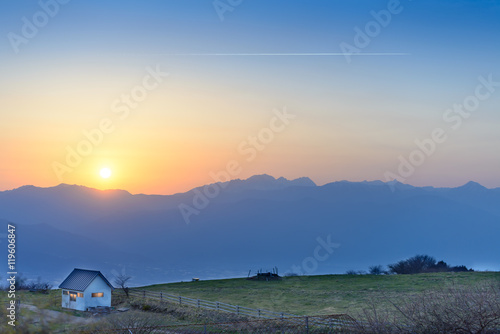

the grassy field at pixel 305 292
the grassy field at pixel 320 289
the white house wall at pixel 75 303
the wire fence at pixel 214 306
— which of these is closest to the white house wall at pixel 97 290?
the white house wall at pixel 75 303

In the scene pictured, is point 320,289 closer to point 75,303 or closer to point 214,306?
point 214,306

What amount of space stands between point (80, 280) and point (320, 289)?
25.5 m

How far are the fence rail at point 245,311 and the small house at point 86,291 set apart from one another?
134 inches

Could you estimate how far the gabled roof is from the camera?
2040 inches

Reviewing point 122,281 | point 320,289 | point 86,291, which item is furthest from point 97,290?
point 320,289

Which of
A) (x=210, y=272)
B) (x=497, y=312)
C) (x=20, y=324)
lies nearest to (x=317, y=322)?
(x=497, y=312)

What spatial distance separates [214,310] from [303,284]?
781 inches

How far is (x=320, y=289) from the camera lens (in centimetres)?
5225

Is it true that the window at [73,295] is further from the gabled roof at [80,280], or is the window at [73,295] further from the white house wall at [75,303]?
the gabled roof at [80,280]

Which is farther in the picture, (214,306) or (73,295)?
(73,295)

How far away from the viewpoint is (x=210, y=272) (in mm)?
181375

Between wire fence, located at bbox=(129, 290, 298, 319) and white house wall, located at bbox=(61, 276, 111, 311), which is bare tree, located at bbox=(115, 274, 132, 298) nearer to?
wire fence, located at bbox=(129, 290, 298, 319)

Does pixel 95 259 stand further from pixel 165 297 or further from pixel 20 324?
pixel 20 324

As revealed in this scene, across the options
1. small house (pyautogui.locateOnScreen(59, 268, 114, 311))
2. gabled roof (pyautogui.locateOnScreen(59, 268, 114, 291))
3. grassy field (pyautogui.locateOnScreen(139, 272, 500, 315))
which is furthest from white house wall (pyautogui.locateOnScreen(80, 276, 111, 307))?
grassy field (pyautogui.locateOnScreen(139, 272, 500, 315))
